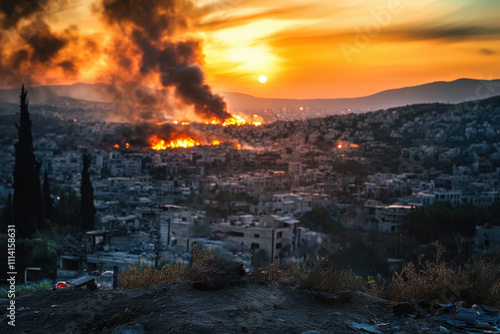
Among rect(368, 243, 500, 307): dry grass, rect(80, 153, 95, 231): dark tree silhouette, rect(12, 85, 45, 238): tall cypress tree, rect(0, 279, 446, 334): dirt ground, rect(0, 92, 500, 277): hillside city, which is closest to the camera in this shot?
rect(0, 279, 446, 334): dirt ground

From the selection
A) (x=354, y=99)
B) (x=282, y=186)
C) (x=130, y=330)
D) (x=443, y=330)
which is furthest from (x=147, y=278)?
(x=354, y=99)

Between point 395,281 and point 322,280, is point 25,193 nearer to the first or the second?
point 322,280

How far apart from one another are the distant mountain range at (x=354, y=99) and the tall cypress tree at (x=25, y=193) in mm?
46457

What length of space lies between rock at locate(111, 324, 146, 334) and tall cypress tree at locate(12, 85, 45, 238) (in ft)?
54.9

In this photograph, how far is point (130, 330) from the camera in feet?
10.6

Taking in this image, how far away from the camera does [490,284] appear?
4102mm

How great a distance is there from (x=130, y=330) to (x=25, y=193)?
17.0 metres

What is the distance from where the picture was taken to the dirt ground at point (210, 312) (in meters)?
A: 3.39

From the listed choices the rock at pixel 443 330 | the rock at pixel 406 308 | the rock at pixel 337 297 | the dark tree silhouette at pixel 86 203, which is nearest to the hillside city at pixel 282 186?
the dark tree silhouette at pixel 86 203

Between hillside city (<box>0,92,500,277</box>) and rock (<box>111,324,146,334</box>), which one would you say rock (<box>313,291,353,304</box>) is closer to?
hillside city (<box>0,92,500,277</box>)

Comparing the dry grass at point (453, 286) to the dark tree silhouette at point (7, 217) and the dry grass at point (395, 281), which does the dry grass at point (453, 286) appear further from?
the dark tree silhouette at point (7, 217)

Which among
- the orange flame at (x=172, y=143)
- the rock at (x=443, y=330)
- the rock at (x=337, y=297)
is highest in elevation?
the orange flame at (x=172, y=143)

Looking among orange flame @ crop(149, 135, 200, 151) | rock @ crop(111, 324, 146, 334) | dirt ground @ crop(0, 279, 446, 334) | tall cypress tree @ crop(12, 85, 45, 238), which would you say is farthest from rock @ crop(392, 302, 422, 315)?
orange flame @ crop(149, 135, 200, 151)

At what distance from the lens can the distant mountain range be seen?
63.6 meters
